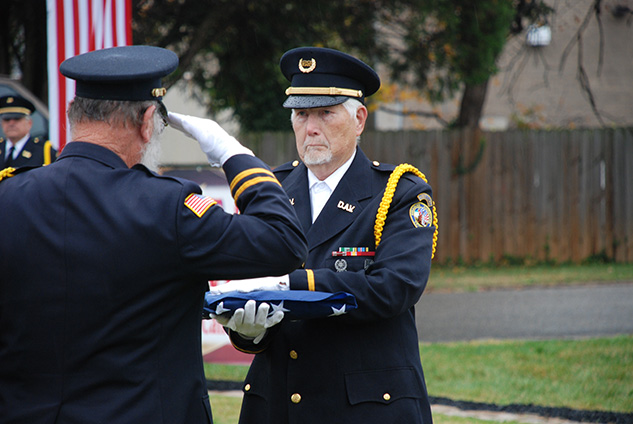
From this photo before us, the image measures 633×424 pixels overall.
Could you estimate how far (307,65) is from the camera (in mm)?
3111

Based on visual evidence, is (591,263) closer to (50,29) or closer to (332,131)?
(50,29)

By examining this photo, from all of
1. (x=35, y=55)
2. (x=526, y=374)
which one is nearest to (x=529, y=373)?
(x=526, y=374)

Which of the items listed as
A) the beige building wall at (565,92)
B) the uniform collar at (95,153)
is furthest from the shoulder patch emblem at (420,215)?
the beige building wall at (565,92)

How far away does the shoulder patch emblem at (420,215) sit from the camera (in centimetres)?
283

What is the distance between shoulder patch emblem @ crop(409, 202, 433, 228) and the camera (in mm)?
2828

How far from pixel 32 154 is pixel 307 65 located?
5.64 metres

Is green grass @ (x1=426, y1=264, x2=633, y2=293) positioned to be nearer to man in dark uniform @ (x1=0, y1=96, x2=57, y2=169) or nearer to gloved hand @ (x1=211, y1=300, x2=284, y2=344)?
man in dark uniform @ (x1=0, y1=96, x2=57, y2=169)

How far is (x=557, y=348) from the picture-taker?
728 cm

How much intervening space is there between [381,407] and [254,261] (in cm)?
99

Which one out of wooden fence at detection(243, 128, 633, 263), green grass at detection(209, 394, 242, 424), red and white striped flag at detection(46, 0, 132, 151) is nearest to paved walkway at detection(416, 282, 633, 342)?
wooden fence at detection(243, 128, 633, 263)

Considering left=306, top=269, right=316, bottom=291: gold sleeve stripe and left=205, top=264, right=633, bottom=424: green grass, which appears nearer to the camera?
left=306, top=269, right=316, bottom=291: gold sleeve stripe

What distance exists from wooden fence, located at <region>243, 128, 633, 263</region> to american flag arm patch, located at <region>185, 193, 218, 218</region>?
36.7ft

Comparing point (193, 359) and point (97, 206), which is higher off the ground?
point (97, 206)

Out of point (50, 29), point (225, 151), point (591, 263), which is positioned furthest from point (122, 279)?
point (591, 263)
